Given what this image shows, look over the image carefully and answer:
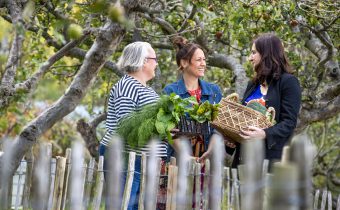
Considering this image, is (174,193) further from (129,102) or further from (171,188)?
(129,102)

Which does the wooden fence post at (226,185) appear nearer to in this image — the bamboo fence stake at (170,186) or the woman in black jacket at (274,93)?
the woman in black jacket at (274,93)

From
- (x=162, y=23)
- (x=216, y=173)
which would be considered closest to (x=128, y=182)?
(x=216, y=173)

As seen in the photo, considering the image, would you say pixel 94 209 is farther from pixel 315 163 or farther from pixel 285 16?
pixel 315 163

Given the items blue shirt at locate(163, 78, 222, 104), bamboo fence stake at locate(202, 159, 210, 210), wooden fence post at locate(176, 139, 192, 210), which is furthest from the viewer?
blue shirt at locate(163, 78, 222, 104)

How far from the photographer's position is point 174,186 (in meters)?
4.94

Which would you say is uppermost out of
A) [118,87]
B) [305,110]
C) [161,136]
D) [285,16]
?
[285,16]

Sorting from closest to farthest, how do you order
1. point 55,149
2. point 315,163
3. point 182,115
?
point 182,115, point 315,163, point 55,149

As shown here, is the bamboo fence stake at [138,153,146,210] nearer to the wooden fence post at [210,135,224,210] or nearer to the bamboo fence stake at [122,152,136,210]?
the bamboo fence stake at [122,152,136,210]

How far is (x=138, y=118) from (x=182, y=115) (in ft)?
1.13

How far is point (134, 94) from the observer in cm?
522

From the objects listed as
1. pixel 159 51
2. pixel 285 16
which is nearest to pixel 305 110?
pixel 285 16

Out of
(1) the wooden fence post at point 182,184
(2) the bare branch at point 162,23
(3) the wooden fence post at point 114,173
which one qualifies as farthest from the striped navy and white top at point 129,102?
(2) the bare branch at point 162,23

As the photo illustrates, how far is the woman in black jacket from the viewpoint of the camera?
5016mm

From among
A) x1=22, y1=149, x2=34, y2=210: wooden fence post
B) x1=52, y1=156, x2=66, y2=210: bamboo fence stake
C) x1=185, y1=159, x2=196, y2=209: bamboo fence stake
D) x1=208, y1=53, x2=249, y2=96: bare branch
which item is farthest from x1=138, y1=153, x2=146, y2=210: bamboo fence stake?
x1=208, y1=53, x2=249, y2=96: bare branch
